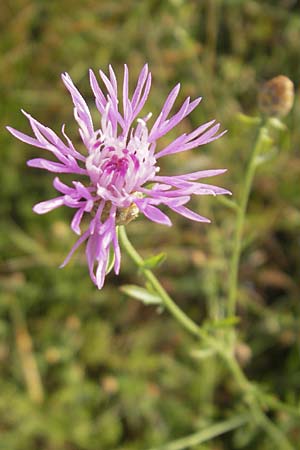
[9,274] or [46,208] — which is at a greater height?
[46,208]

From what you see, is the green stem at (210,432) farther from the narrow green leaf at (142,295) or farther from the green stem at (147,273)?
the narrow green leaf at (142,295)

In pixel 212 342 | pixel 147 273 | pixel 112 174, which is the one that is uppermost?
pixel 112 174

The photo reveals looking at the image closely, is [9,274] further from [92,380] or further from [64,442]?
[64,442]

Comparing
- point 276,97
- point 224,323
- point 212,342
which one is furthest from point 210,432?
point 276,97

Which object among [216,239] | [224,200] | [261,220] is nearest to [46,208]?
[224,200]

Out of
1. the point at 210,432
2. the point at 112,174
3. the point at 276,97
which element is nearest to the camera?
the point at 112,174

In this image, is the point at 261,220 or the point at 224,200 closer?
the point at 224,200

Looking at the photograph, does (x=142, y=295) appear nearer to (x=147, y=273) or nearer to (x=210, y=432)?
(x=147, y=273)
